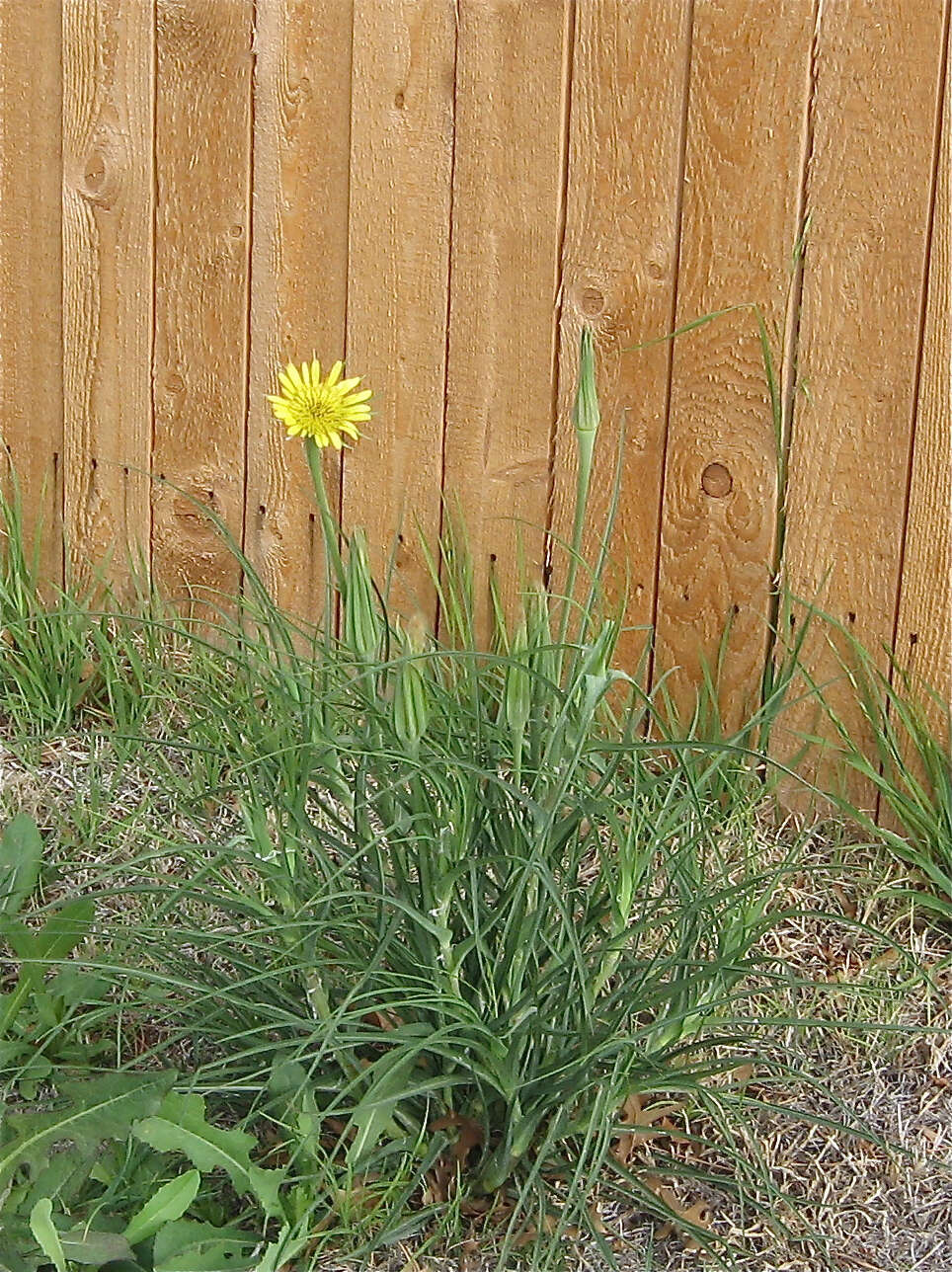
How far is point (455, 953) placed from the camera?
6.08 ft

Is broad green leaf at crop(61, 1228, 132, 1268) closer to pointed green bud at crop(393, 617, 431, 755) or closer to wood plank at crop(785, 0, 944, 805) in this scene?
pointed green bud at crop(393, 617, 431, 755)

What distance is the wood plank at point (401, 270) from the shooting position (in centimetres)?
282

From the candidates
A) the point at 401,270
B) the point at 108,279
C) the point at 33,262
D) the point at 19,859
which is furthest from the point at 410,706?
the point at 33,262

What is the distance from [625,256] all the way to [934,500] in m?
0.64

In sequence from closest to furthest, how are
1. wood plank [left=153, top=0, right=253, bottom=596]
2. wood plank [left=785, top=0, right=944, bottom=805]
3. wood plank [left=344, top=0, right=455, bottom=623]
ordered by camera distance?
wood plank [left=785, top=0, right=944, bottom=805]
wood plank [left=344, top=0, right=455, bottom=623]
wood plank [left=153, top=0, right=253, bottom=596]

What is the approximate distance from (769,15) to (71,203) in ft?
4.57

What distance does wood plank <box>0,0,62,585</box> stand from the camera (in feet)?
10.5

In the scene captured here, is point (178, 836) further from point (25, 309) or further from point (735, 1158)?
point (25, 309)

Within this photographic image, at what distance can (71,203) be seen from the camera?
3191 millimetres

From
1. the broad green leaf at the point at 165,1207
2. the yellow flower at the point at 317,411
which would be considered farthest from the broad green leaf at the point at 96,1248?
the yellow flower at the point at 317,411

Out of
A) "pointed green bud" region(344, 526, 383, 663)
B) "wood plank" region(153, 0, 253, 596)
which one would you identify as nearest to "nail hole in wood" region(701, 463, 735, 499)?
"wood plank" region(153, 0, 253, 596)

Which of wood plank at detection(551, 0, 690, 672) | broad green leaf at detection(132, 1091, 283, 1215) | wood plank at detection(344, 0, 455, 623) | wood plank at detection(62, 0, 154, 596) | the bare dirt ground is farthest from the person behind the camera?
wood plank at detection(62, 0, 154, 596)

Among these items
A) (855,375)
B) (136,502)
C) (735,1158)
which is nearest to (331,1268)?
(735,1158)

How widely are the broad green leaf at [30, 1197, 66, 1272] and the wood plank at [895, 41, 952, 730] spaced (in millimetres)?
1543
